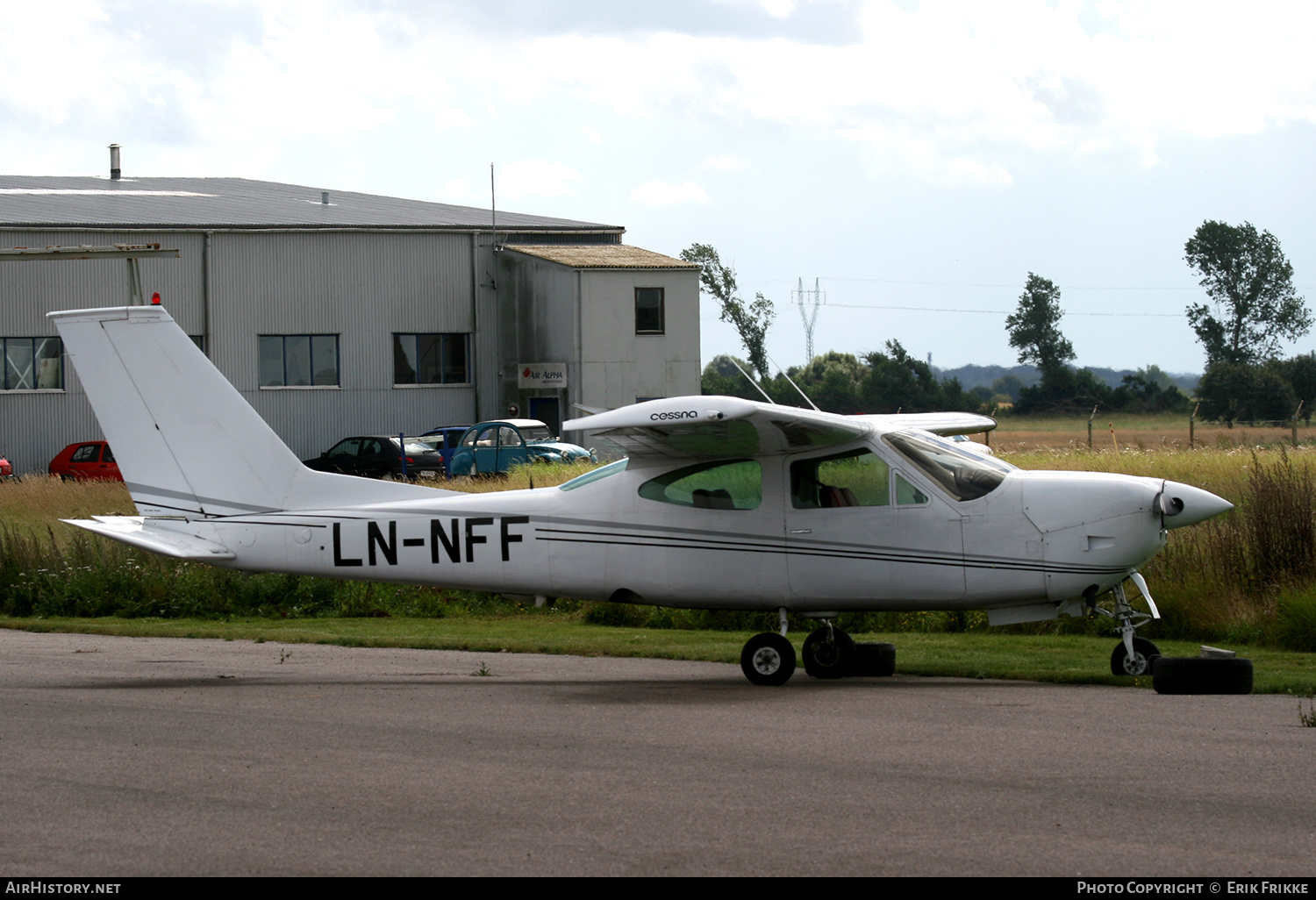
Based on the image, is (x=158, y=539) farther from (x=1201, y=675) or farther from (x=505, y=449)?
(x=505, y=449)

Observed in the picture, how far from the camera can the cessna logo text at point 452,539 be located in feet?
36.9

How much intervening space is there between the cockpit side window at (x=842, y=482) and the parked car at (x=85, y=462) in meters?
29.6

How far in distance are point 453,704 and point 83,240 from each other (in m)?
35.6

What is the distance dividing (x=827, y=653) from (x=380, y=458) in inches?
1026

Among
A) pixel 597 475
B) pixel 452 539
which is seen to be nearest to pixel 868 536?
pixel 597 475

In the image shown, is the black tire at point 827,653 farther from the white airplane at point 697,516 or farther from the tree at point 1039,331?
the tree at point 1039,331

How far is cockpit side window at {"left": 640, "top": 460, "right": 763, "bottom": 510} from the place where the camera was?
35.9 ft

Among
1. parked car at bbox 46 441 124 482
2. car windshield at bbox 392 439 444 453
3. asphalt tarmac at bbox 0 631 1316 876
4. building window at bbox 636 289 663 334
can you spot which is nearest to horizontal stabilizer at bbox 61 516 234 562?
asphalt tarmac at bbox 0 631 1316 876

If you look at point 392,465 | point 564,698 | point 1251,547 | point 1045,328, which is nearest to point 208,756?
point 564,698

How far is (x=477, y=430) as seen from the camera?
117 ft

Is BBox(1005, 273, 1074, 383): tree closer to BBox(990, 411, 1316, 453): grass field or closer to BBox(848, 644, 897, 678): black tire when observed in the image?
BBox(990, 411, 1316, 453): grass field

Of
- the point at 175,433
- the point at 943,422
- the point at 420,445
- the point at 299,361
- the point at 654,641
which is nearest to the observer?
the point at 175,433

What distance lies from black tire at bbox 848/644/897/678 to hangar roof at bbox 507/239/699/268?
33.1m

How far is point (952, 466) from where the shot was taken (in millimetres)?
10734
